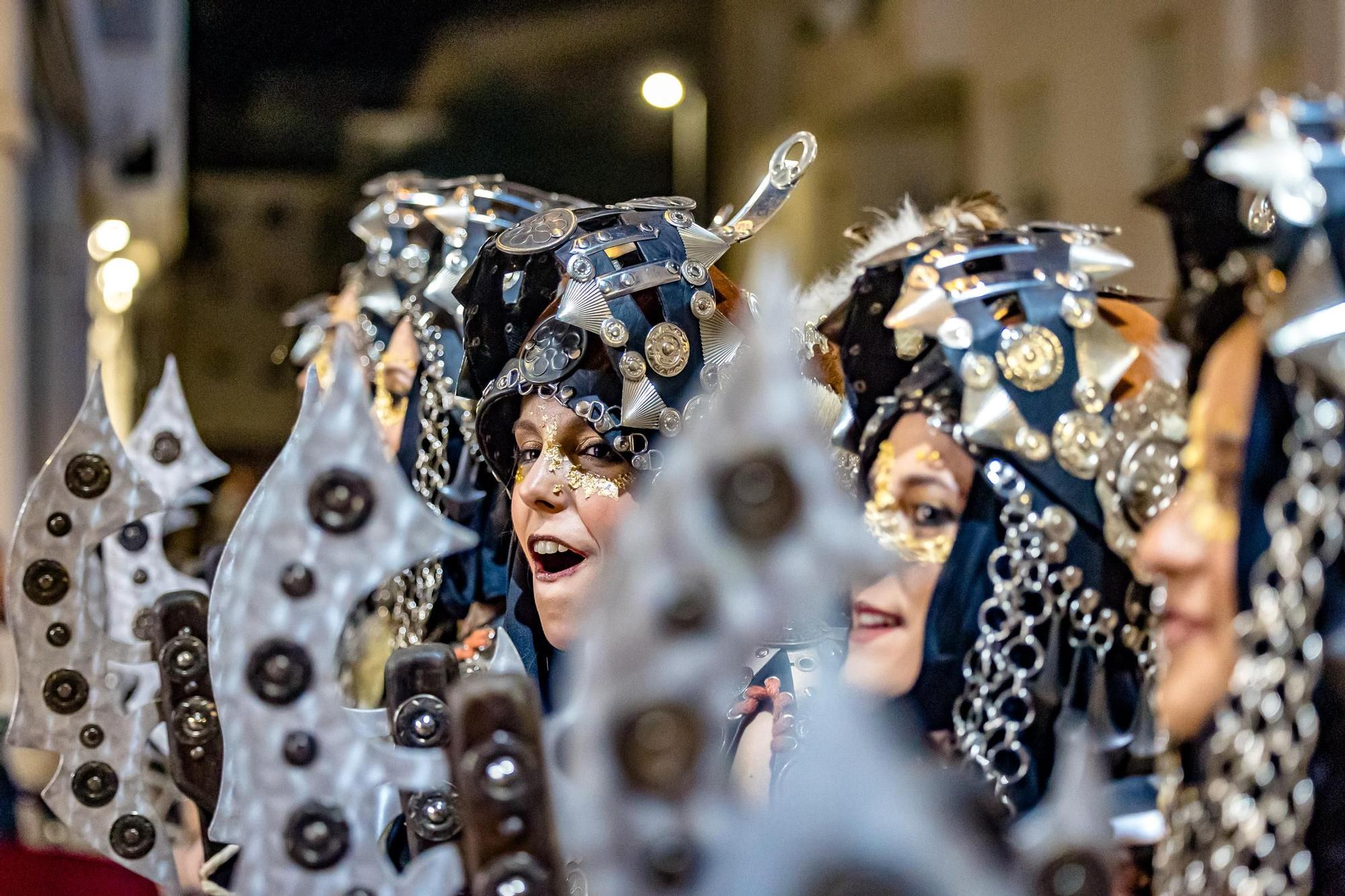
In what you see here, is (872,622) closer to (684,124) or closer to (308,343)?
(308,343)

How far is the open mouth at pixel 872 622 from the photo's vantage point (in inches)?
70.9

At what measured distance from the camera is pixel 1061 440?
1.78 metres

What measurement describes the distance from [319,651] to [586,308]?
82cm

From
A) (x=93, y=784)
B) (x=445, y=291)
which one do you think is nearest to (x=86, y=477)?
(x=93, y=784)

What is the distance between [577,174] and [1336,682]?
3.65 m

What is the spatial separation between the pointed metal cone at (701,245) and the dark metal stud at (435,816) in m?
0.77

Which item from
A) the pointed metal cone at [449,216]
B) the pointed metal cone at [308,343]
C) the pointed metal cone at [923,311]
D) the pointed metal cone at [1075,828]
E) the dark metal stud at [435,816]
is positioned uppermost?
the pointed metal cone at [449,216]

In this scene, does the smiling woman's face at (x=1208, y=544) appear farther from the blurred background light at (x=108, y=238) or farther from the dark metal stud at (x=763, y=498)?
the blurred background light at (x=108, y=238)

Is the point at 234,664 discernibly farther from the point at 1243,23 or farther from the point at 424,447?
the point at 1243,23

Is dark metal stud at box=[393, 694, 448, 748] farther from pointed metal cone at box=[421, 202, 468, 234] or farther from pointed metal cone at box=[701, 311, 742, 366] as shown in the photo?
pointed metal cone at box=[421, 202, 468, 234]

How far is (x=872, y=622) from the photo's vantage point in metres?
1.81

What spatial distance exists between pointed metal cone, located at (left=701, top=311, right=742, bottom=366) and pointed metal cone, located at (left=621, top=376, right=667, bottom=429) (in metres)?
0.08

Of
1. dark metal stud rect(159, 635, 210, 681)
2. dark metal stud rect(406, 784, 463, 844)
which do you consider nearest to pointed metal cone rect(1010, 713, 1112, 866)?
dark metal stud rect(406, 784, 463, 844)

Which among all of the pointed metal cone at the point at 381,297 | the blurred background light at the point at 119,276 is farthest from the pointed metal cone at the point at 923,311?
the blurred background light at the point at 119,276
